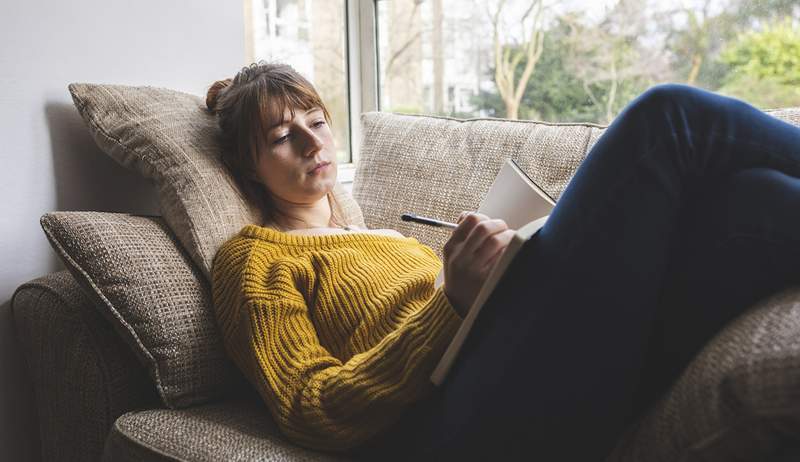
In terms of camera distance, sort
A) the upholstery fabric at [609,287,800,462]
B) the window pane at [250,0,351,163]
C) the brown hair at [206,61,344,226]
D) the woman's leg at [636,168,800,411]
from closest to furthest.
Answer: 1. the upholstery fabric at [609,287,800,462]
2. the woman's leg at [636,168,800,411]
3. the brown hair at [206,61,344,226]
4. the window pane at [250,0,351,163]

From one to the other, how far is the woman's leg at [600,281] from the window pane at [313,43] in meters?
1.62

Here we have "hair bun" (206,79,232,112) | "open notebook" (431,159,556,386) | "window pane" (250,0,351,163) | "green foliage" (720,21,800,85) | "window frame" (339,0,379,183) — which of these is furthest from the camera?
"window frame" (339,0,379,183)

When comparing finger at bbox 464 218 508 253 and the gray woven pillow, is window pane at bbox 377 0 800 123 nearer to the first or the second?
finger at bbox 464 218 508 253

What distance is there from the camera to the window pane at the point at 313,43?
2.31 metres

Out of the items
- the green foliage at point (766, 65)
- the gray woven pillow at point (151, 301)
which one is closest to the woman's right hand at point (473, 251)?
the gray woven pillow at point (151, 301)

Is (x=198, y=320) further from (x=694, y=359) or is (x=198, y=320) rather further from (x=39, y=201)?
(x=694, y=359)

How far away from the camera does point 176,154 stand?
130 centimetres

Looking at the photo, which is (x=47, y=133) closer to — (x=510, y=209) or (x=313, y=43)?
(x=510, y=209)

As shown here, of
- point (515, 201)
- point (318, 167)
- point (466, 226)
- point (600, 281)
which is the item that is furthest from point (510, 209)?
point (318, 167)

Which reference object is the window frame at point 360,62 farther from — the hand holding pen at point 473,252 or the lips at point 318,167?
the hand holding pen at point 473,252

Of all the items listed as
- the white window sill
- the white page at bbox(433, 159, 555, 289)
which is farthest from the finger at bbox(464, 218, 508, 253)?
the white window sill

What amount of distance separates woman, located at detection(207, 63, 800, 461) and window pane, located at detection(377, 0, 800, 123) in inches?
39.9

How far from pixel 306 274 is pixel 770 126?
68 centimetres

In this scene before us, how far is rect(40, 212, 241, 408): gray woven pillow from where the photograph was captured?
1.12 meters
